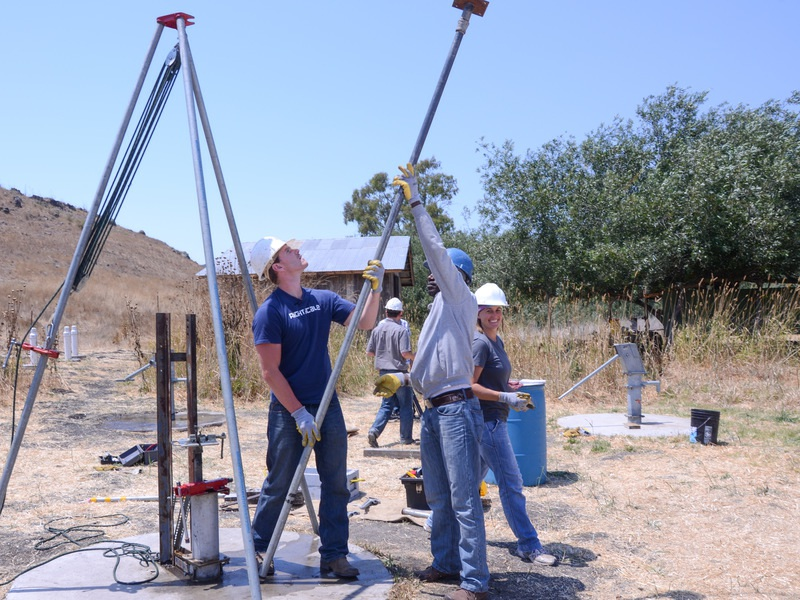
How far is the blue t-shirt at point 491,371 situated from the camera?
494cm

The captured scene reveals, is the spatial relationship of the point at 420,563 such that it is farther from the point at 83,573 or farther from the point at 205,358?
the point at 205,358

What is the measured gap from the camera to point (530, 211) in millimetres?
19016

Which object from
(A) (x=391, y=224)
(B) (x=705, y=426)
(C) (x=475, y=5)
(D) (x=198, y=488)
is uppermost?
(C) (x=475, y=5)

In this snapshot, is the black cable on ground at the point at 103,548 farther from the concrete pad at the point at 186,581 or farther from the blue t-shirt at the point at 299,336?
the blue t-shirt at the point at 299,336

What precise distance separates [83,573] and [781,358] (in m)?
12.1

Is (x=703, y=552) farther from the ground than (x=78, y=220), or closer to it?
closer to it

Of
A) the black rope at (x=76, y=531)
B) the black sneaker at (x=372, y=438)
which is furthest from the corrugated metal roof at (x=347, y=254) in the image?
the black rope at (x=76, y=531)

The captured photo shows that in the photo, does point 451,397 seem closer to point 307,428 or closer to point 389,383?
point 389,383

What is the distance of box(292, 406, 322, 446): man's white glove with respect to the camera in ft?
12.7

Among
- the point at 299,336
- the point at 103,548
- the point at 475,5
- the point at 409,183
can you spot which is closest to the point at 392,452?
the point at 103,548

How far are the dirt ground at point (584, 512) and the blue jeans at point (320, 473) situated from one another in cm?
46

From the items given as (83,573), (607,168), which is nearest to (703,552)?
(83,573)

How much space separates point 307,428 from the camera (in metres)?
3.89

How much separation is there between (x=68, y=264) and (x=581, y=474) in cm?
4730
